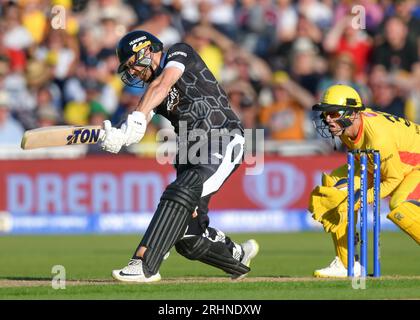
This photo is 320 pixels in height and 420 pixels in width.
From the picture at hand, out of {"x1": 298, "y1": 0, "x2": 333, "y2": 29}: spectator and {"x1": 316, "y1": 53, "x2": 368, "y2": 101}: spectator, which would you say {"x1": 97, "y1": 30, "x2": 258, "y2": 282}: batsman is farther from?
{"x1": 298, "y1": 0, "x2": 333, "y2": 29}: spectator

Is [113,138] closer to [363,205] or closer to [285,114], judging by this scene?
[363,205]

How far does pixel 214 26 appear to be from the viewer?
1834 centimetres

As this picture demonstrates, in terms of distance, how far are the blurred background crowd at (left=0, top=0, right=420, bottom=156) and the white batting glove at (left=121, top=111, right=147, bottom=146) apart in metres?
8.64

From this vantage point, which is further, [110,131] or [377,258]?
[377,258]

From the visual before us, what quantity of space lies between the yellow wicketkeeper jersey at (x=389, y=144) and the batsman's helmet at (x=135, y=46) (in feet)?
5.94

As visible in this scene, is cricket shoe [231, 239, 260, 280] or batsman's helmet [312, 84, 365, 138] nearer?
batsman's helmet [312, 84, 365, 138]

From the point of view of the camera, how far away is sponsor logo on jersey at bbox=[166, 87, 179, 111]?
8555 millimetres

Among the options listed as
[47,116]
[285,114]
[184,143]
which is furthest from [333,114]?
[47,116]

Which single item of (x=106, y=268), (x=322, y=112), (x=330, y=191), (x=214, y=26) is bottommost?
(x=106, y=268)

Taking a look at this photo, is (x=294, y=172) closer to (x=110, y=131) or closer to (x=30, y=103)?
(x=30, y=103)

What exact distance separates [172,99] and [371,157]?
172 cm

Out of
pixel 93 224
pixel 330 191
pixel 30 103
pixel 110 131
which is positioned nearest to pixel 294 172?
pixel 93 224

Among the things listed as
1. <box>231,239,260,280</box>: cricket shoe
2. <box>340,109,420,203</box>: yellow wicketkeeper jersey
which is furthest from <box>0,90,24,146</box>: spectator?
<box>340,109,420,203</box>: yellow wicketkeeper jersey

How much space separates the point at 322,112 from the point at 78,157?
811cm
